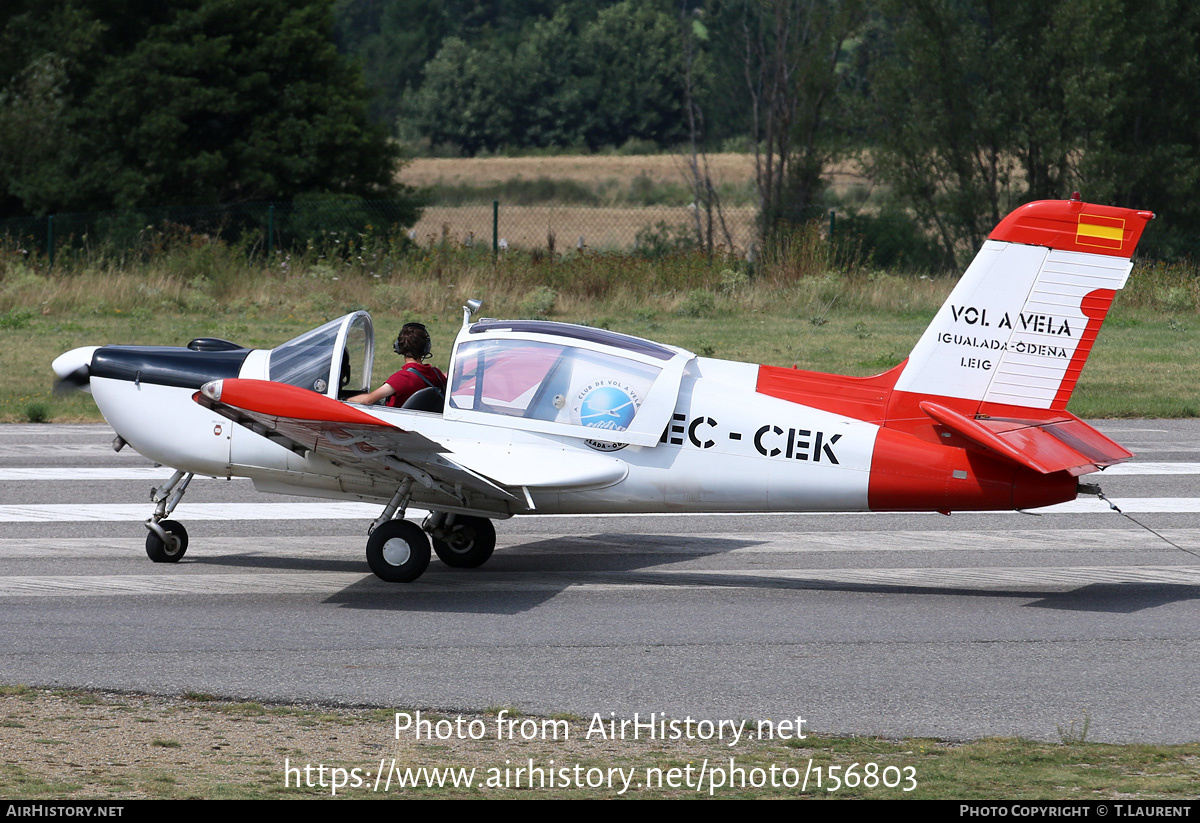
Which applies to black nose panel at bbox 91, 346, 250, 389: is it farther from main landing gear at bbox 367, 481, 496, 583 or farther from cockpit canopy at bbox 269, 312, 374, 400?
main landing gear at bbox 367, 481, 496, 583

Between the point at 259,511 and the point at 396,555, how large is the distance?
2872 millimetres

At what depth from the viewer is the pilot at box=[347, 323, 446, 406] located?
869 cm

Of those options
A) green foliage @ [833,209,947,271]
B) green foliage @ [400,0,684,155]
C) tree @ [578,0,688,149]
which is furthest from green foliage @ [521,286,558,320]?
green foliage @ [400,0,684,155]

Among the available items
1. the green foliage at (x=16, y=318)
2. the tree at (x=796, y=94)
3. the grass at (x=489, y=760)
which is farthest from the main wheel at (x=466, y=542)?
the tree at (x=796, y=94)

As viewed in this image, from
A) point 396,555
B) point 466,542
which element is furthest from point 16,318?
point 396,555

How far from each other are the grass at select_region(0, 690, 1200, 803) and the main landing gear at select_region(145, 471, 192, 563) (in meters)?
2.97

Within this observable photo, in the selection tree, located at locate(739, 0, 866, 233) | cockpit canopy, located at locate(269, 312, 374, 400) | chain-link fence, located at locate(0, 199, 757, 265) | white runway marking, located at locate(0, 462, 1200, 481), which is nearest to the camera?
cockpit canopy, located at locate(269, 312, 374, 400)

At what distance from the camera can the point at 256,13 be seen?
32.3 m

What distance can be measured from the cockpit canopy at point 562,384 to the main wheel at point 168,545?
217 cm

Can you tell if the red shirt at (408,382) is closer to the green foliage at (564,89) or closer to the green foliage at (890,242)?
the green foliage at (890,242)

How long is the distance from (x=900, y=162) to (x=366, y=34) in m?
75.8

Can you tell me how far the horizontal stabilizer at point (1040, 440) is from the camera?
7.46m

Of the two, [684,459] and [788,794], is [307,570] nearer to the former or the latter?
[684,459]
